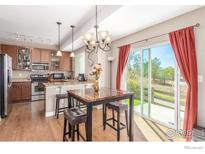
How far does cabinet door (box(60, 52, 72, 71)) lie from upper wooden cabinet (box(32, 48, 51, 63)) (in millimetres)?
611

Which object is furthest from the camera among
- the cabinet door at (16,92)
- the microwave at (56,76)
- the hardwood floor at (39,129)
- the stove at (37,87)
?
the microwave at (56,76)

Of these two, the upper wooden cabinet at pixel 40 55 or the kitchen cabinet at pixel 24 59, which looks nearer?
the kitchen cabinet at pixel 24 59

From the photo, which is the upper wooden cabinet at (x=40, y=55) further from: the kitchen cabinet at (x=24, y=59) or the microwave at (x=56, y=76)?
the microwave at (x=56, y=76)

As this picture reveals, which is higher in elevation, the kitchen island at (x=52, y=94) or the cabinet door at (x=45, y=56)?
the cabinet door at (x=45, y=56)

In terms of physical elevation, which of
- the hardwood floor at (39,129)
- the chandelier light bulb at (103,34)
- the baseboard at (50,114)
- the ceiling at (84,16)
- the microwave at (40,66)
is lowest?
the hardwood floor at (39,129)

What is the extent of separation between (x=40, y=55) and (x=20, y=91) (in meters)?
1.62

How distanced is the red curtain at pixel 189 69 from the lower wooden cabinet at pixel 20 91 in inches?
198

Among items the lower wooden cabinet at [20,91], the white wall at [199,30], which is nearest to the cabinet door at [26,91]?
the lower wooden cabinet at [20,91]

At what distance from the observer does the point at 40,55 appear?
5379 mm

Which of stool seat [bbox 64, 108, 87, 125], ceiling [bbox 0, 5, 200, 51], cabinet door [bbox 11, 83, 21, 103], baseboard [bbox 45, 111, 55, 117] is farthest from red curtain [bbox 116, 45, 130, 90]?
cabinet door [bbox 11, 83, 21, 103]

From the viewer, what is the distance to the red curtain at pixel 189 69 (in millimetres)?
2242

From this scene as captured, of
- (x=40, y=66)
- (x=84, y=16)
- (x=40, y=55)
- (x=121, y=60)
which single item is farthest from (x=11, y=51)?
(x=121, y=60)

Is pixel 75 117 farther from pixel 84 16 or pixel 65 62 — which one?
pixel 65 62

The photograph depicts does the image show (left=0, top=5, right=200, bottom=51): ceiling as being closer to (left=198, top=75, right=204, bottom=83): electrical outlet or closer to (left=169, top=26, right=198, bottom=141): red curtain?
(left=169, top=26, right=198, bottom=141): red curtain
